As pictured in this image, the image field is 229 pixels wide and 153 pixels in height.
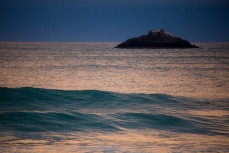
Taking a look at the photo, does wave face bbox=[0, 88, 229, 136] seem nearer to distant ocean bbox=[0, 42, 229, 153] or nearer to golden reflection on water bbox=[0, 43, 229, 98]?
distant ocean bbox=[0, 42, 229, 153]

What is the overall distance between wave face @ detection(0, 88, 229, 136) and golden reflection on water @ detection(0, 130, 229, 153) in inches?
55.8

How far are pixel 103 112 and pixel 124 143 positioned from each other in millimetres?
8661

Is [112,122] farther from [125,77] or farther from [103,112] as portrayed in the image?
[125,77]

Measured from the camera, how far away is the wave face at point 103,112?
63.2 feet

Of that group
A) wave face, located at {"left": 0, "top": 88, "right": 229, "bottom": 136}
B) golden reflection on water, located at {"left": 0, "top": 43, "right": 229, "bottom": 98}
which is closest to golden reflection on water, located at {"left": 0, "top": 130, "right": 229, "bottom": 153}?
wave face, located at {"left": 0, "top": 88, "right": 229, "bottom": 136}

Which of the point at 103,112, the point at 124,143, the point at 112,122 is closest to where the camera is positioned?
the point at 124,143

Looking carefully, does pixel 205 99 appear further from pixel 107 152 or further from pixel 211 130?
pixel 107 152

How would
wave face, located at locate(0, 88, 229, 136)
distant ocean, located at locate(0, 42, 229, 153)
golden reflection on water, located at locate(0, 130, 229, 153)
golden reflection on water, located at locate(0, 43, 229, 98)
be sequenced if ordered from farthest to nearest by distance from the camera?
1. golden reflection on water, located at locate(0, 43, 229, 98)
2. wave face, located at locate(0, 88, 229, 136)
3. distant ocean, located at locate(0, 42, 229, 153)
4. golden reflection on water, located at locate(0, 130, 229, 153)

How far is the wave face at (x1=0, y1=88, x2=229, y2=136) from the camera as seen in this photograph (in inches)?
758

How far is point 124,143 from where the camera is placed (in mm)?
15555

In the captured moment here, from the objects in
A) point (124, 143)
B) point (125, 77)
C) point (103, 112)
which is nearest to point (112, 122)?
point (103, 112)

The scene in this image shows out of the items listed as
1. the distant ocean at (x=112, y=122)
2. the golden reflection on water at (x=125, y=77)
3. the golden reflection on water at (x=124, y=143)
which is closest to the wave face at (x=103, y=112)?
the distant ocean at (x=112, y=122)

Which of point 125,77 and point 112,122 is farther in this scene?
point 125,77

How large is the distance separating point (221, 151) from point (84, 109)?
40.9 ft
